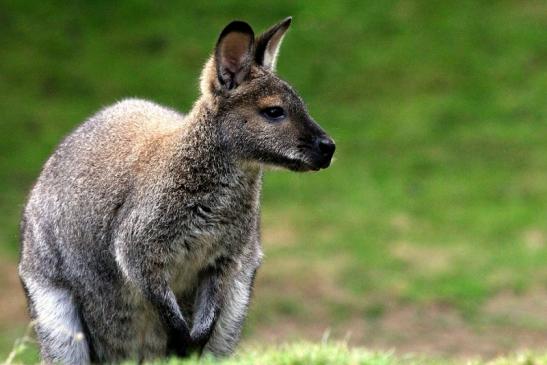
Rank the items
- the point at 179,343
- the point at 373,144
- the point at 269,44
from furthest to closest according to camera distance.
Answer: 1. the point at 373,144
2. the point at 269,44
3. the point at 179,343

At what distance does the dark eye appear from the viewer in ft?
27.2

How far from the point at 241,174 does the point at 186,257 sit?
673 millimetres

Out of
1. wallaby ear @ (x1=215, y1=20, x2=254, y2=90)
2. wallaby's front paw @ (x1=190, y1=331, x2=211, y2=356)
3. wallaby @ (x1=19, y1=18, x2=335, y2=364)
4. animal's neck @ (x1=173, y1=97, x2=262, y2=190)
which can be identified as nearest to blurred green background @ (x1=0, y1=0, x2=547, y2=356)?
wallaby @ (x1=19, y1=18, x2=335, y2=364)

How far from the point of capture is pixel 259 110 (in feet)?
27.4

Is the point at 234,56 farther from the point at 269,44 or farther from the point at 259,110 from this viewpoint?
the point at 259,110

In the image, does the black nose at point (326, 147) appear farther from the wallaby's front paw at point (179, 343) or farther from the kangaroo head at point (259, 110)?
the wallaby's front paw at point (179, 343)

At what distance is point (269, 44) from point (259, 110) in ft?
1.65

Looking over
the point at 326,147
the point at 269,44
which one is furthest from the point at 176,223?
the point at 269,44

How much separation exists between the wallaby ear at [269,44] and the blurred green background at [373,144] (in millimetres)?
8623

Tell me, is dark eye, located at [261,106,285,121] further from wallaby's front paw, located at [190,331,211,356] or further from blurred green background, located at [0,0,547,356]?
blurred green background, located at [0,0,547,356]

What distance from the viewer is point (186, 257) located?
8.19m

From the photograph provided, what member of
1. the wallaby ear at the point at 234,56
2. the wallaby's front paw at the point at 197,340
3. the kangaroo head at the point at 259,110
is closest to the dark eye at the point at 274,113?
the kangaroo head at the point at 259,110

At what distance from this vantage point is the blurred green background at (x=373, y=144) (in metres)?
18.4

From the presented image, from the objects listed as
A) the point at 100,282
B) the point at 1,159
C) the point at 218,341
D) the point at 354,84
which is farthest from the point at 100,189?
the point at 354,84
